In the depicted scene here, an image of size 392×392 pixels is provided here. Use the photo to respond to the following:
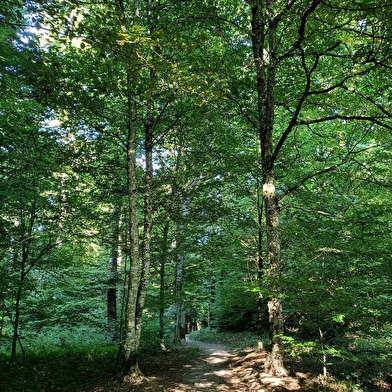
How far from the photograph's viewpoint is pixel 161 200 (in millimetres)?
10164

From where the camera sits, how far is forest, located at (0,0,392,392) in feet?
17.9

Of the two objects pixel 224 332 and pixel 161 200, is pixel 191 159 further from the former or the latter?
pixel 224 332

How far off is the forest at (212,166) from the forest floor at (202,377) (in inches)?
13.0

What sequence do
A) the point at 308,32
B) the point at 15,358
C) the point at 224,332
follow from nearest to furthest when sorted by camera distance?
the point at 308,32, the point at 15,358, the point at 224,332

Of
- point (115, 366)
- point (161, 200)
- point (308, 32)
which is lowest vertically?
point (115, 366)

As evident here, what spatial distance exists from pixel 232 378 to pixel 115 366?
137 inches

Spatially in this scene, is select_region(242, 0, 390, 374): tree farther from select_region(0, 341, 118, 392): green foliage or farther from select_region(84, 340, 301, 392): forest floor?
select_region(0, 341, 118, 392): green foliage

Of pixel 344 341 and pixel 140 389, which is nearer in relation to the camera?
pixel 140 389

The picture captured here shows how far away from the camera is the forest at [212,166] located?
5.47 meters

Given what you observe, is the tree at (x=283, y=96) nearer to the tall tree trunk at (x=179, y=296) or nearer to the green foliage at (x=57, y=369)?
the green foliage at (x=57, y=369)

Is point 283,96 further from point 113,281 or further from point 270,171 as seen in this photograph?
point 113,281

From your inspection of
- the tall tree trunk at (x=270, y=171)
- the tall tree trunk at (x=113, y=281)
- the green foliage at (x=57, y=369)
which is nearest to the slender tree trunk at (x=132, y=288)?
the green foliage at (x=57, y=369)

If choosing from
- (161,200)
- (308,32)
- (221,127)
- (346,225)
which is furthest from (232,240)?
(308,32)

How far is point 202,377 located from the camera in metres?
8.12
